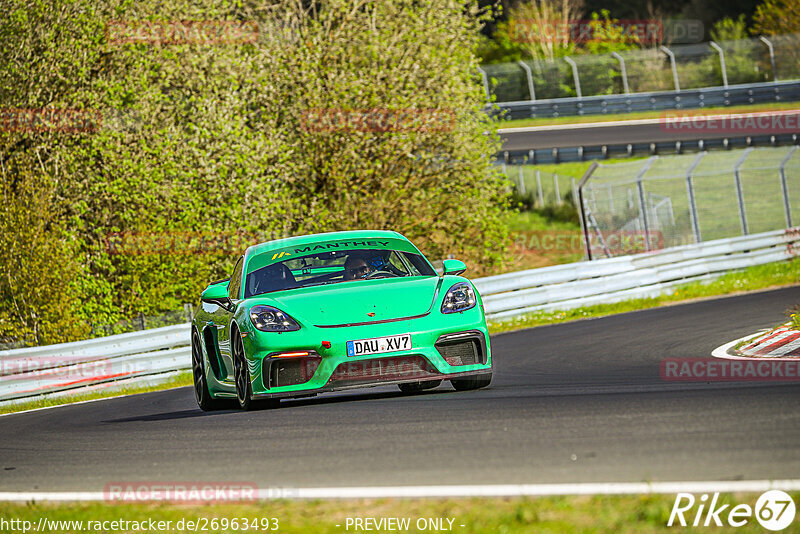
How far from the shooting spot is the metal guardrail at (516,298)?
15562mm

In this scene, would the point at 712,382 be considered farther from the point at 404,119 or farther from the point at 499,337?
the point at 404,119

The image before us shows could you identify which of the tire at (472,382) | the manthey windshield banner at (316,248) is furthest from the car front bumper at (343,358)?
the manthey windshield banner at (316,248)

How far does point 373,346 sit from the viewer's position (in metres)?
8.65

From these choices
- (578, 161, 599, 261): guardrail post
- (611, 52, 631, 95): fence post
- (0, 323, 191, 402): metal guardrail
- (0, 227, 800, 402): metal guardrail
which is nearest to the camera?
(0, 323, 191, 402): metal guardrail

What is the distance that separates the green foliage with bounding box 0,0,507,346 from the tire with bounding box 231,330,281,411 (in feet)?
40.6

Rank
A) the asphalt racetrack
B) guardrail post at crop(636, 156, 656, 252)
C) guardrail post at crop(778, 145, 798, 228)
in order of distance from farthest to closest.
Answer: guardrail post at crop(778, 145, 798, 228) < guardrail post at crop(636, 156, 656, 252) < the asphalt racetrack

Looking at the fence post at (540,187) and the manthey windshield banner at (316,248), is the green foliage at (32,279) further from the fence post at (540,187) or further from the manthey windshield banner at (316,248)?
the fence post at (540,187)

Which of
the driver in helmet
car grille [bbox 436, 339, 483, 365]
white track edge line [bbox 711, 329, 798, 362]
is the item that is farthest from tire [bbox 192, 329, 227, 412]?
white track edge line [bbox 711, 329, 798, 362]

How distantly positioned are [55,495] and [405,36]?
21.2 m

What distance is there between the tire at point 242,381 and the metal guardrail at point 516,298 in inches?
269

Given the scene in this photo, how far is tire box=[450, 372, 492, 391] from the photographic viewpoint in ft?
30.9

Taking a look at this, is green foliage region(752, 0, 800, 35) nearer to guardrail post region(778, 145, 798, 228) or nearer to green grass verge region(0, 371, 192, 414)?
guardrail post region(778, 145, 798, 228)

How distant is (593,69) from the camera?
50781mm

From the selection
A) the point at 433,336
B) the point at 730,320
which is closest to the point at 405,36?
the point at 730,320
